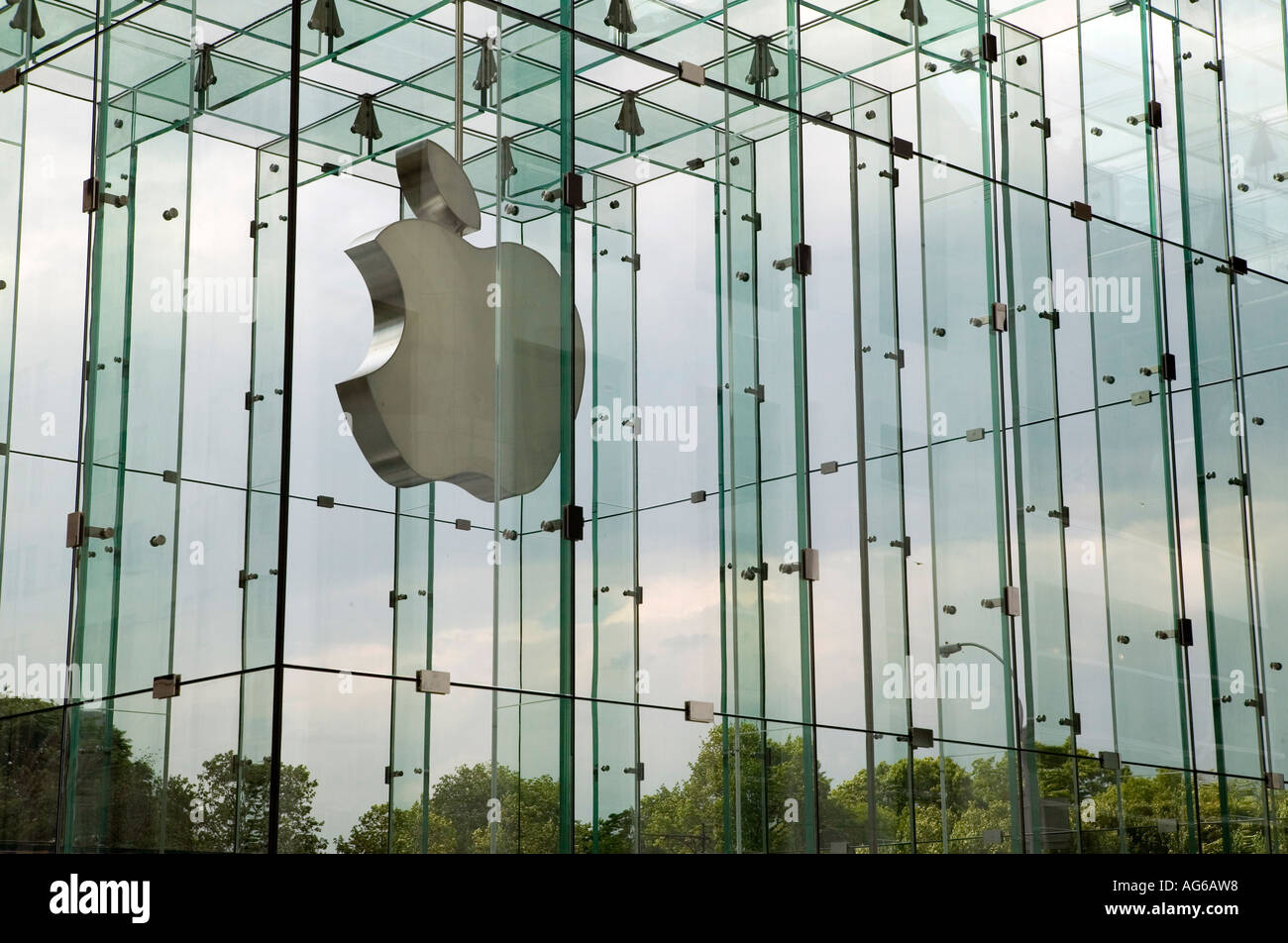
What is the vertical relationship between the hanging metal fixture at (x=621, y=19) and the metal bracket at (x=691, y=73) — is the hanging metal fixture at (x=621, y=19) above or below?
above

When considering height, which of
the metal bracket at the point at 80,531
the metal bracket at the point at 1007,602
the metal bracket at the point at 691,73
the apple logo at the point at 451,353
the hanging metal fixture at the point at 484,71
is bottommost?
the metal bracket at the point at 1007,602

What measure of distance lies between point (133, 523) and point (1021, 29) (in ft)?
18.6

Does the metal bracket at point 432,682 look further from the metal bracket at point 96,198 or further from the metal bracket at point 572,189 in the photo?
the metal bracket at point 96,198

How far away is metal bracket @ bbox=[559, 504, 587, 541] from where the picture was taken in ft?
20.7

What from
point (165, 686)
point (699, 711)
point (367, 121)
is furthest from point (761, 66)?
point (165, 686)

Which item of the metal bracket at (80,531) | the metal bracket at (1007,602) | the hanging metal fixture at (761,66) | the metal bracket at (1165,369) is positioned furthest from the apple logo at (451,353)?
the metal bracket at (1165,369)

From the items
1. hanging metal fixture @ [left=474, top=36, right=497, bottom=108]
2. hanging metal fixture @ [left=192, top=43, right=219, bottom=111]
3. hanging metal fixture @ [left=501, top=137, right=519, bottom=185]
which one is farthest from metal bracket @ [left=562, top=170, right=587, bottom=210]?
hanging metal fixture @ [left=192, top=43, right=219, bottom=111]

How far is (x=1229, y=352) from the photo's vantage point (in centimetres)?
949

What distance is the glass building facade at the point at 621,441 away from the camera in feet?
19.3

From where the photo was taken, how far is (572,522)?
6332 mm

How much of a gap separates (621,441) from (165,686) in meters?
2.12

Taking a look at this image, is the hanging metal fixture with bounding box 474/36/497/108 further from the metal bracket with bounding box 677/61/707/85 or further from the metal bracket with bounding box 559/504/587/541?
the metal bracket with bounding box 559/504/587/541

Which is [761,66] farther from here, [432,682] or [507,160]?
[432,682]

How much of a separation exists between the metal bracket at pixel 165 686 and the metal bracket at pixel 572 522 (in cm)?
161
